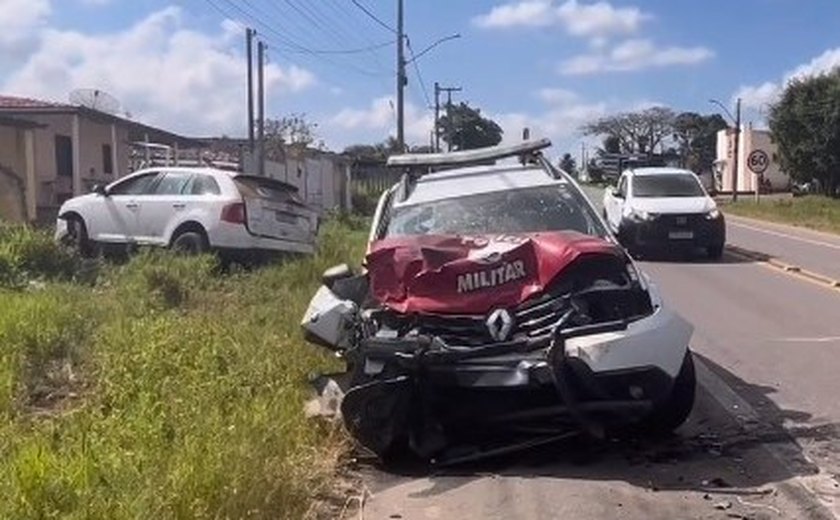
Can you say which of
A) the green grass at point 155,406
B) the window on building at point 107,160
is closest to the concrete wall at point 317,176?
the window on building at point 107,160

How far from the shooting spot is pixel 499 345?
22.7ft

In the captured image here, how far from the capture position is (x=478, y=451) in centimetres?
724

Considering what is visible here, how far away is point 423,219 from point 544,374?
8.28ft

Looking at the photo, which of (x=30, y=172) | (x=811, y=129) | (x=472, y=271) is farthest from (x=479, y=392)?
(x=811, y=129)

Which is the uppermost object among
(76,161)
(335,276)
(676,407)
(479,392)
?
(76,161)

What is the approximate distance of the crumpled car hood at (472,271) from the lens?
23.9 ft

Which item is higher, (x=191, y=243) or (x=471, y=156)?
(x=471, y=156)

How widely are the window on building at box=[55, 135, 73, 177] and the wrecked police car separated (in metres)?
25.6

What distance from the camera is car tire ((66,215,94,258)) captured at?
18.3 metres

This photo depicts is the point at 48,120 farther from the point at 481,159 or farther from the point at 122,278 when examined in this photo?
the point at 481,159

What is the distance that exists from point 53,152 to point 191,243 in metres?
15.9

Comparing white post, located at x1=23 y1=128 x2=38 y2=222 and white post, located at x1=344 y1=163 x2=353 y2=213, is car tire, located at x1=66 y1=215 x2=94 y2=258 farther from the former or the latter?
white post, located at x1=344 y1=163 x2=353 y2=213

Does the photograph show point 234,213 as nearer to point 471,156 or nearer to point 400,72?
point 471,156

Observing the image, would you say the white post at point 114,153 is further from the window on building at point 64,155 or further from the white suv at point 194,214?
the white suv at point 194,214
